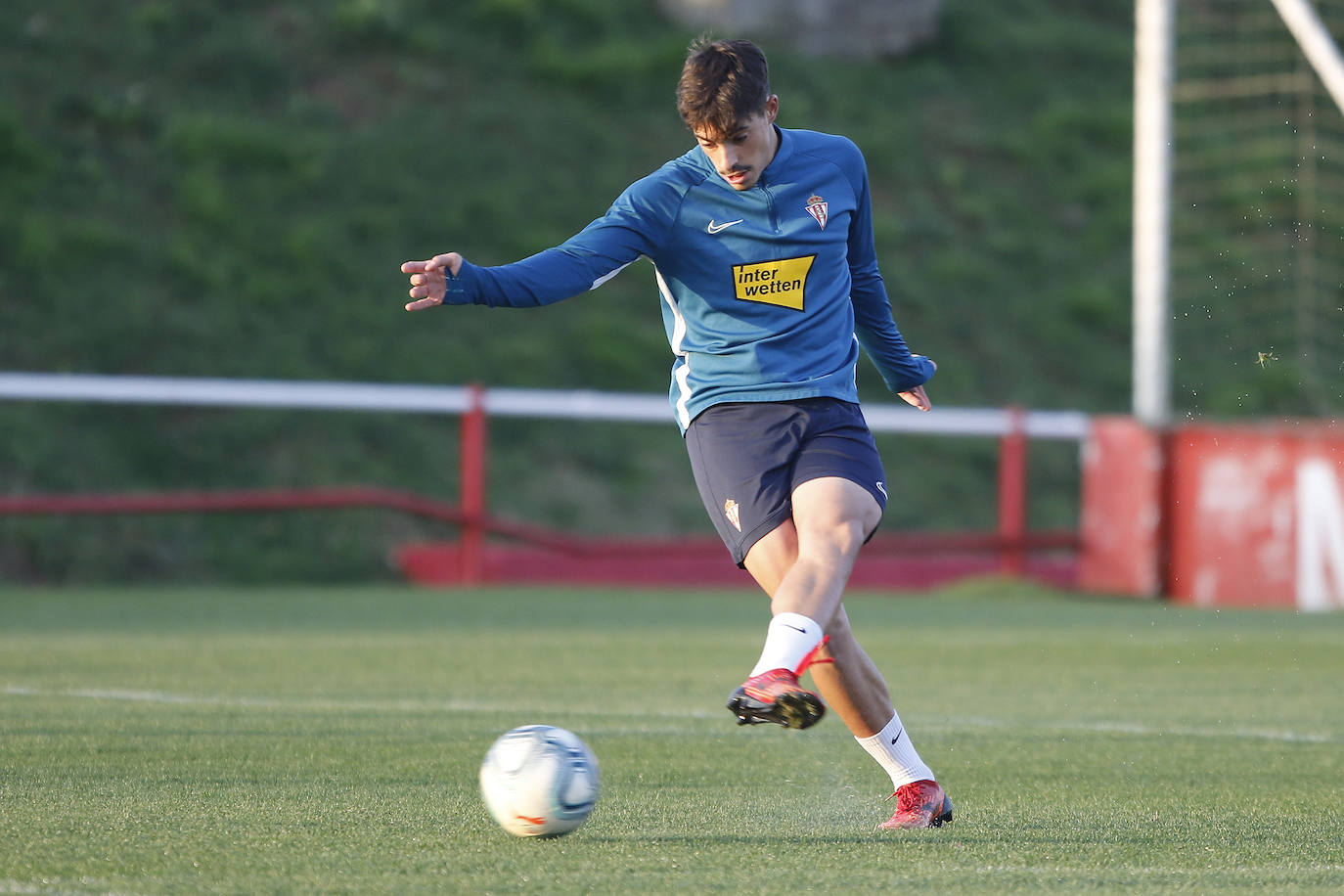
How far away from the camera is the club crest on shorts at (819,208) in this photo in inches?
191

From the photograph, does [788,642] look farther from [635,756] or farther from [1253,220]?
[1253,220]

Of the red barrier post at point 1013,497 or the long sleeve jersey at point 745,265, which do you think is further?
the red barrier post at point 1013,497

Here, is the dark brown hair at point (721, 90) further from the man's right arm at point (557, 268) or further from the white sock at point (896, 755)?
the white sock at point (896, 755)

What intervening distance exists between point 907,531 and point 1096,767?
1114 cm

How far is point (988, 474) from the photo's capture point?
18203 mm

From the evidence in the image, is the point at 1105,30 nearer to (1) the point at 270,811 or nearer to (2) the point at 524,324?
(2) the point at 524,324

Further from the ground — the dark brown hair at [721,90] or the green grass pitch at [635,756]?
the dark brown hair at [721,90]

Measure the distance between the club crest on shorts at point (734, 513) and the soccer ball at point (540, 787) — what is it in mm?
679

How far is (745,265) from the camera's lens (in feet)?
15.7

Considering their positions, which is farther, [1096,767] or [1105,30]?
[1105,30]

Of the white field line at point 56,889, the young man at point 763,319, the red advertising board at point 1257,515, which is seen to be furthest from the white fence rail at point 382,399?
the white field line at point 56,889

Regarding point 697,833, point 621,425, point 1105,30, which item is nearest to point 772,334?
point 697,833

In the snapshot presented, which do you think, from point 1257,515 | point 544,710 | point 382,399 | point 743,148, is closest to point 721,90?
point 743,148

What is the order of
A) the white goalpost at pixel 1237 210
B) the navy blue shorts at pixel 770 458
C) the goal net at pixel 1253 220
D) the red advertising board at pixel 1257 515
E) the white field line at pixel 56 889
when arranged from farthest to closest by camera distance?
the goal net at pixel 1253 220 → the white goalpost at pixel 1237 210 → the red advertising board at pixel 1257 515 → the navy blue shorts at pixel 770 458 → the white field line at pixel 56 889
